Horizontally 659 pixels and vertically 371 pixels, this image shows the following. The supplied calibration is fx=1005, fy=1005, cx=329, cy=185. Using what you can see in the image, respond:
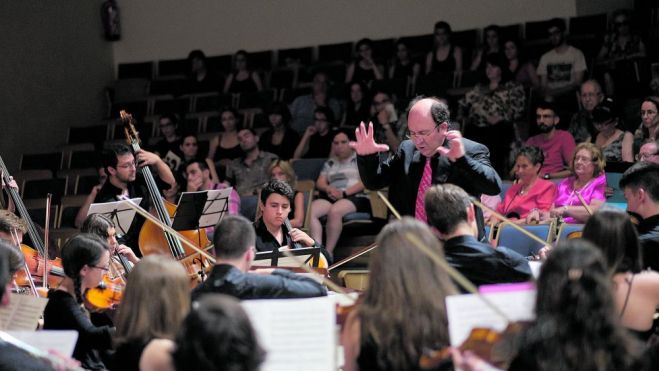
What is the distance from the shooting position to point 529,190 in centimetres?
657

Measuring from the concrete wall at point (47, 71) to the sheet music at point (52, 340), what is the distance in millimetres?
7132

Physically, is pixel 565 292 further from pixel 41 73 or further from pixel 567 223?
pixel 41 73

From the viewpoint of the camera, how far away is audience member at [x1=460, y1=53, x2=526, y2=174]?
7.86 metres

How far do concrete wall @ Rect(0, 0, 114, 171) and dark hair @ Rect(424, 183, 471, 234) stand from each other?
7.14 m

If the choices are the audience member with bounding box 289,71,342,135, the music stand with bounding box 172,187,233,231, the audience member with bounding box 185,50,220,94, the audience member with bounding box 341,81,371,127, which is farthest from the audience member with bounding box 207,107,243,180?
the music stand with bounding box 172,187,233,231

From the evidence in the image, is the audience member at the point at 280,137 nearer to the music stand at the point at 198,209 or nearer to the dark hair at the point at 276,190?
the music stand at the point at 198,209

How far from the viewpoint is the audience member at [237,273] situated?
3.28 metres

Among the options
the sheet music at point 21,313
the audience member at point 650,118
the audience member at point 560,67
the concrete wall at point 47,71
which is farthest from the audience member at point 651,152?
the concrete wall at point 47,71

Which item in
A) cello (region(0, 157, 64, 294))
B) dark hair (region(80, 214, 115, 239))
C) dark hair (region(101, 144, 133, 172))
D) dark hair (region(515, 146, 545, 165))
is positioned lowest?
cello (region(0, 157, 64, 294))

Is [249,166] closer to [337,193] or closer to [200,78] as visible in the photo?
[337,193]

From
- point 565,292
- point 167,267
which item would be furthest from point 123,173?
point 565,292

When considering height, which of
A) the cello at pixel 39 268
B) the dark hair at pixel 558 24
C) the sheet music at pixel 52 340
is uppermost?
the dark hair at pixel 558 24

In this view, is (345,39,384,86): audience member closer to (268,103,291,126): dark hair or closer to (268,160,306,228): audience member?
(268,103,291,126): dark hair

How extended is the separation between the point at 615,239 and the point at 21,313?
183 cm
